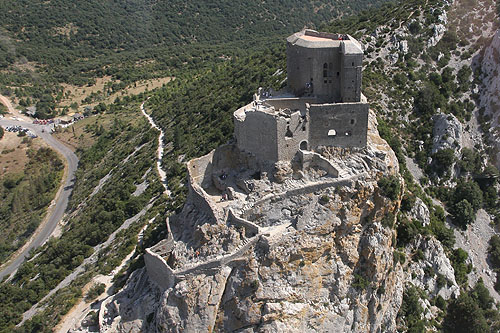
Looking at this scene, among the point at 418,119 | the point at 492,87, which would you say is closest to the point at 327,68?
the point at 418,119

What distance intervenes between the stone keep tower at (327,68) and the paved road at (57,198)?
49.9 meters

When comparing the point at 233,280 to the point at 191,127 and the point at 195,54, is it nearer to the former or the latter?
the point at 191,127

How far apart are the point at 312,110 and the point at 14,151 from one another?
82.8 m

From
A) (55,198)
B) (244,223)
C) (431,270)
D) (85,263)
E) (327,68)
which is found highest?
(327,68)

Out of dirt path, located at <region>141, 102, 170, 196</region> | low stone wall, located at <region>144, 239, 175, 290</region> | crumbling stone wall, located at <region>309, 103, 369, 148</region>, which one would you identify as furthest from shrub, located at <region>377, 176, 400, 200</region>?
dirt path, located at <region>141, 102, 170, 196</region>

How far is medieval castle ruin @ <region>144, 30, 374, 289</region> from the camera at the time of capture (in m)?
33.7

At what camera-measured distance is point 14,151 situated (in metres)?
98.4

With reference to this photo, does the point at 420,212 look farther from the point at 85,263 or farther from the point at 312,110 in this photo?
the point at 85,263

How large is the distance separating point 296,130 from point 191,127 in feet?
130

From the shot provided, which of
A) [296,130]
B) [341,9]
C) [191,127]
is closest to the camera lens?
[296,130]

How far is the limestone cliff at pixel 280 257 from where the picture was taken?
106 feet

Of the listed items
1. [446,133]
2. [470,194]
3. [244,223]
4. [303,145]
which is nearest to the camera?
[244,223]

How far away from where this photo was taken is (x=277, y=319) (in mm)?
31828

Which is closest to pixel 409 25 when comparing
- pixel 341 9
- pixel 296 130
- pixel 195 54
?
pixel 296 130
